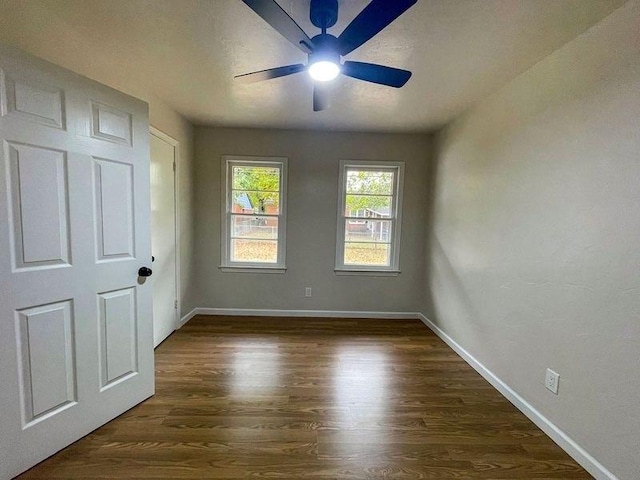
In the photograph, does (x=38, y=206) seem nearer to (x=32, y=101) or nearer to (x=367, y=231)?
(x=32, y=101)

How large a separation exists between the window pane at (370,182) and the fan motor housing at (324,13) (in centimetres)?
229

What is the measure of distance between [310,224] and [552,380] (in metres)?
2.70

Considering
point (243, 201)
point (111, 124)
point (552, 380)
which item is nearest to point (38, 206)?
point (111, 124)

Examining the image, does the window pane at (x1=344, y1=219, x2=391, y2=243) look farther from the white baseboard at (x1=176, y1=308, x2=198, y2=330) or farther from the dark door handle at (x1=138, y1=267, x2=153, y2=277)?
the dark door handle at (x1=138, y1=267, x2=153, y2=277)

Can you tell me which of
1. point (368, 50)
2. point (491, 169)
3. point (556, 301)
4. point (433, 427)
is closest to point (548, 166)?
point (491, 169)

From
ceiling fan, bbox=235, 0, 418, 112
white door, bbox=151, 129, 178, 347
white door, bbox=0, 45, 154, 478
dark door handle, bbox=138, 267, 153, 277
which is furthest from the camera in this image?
white door, bbox=151, 129, 178, 347

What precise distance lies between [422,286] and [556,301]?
207 cm

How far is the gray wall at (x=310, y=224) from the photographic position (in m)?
3.63

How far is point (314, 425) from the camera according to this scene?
1.82m

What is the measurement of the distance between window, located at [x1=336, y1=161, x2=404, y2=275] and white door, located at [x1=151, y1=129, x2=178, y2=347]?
193 centimetres

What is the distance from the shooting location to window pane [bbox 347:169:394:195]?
3.76 meters

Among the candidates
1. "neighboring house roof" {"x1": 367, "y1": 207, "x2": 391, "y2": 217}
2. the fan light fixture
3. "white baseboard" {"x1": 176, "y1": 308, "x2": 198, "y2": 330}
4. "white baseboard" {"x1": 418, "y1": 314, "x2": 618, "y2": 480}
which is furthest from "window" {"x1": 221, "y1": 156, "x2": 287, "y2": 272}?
"white baseboard" {"x1": 418, "y1": 314, "x2": 618, "y2": 480}

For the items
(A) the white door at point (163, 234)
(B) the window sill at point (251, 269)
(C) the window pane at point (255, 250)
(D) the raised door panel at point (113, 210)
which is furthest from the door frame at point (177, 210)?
(D) the raised door panel at point (113, 210)

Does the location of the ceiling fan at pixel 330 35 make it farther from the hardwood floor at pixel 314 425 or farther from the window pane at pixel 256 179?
the hardwood floor at pixel 314 425
